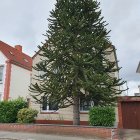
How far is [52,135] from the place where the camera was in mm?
16484

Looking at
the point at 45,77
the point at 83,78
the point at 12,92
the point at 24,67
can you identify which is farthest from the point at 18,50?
the point at 83,78

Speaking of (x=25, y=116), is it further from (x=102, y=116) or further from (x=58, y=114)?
(x=102, y=116)

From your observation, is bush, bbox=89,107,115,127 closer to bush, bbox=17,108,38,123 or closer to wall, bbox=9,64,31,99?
bush, bbox=17,108,38,123

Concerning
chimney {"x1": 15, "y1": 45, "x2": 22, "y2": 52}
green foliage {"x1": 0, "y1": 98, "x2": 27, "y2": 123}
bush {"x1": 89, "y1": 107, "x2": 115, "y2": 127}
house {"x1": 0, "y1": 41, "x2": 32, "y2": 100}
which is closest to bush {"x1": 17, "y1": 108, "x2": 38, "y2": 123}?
green foliage {"x1": 0, "y1": 98, "x2": 27, "y2": 123}

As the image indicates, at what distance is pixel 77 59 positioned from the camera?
16.6m

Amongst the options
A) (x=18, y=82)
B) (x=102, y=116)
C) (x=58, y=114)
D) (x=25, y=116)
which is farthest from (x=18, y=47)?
(x=102, y=116)

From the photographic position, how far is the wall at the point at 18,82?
28.9 meters

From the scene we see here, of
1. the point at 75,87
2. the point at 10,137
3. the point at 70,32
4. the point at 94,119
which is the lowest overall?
the point at 10,137

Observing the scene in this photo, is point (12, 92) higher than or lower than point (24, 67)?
lower

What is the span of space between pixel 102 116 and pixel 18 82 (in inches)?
622

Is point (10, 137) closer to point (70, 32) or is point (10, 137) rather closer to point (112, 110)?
point (112, 110)

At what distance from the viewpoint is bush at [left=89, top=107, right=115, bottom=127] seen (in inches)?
661

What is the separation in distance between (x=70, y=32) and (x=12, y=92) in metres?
13.6

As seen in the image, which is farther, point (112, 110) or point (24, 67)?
point (24, 67)
